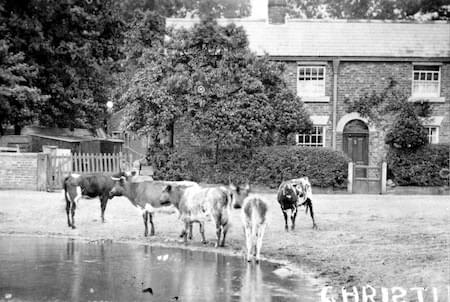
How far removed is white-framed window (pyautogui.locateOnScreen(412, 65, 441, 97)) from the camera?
38.2 m

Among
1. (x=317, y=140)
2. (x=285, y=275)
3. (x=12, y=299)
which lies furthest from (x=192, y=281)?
(x=317, y=140)

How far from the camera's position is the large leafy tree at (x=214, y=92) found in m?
32.7

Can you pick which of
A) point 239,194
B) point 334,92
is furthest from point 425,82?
point 239,194

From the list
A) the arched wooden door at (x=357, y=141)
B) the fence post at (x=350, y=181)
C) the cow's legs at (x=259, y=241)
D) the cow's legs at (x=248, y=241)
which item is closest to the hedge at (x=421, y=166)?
the fence post at (x=350, y=181)

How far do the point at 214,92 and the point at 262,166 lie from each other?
3690 millimetres

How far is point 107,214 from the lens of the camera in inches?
893

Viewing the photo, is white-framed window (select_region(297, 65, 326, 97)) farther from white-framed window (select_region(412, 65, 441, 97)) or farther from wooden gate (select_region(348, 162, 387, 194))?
wooden gate (select_region(348, 162, 387, 194))

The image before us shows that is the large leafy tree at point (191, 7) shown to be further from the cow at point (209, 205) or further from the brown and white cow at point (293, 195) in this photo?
the cow at point (209, 205)

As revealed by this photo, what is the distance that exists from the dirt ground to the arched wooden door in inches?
339

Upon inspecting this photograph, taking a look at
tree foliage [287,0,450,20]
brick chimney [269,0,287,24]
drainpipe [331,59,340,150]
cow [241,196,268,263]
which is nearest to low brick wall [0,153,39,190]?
drainpipe [331,59,340,150]

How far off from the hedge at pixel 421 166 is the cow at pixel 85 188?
51.7ft

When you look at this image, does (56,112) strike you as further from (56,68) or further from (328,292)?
(328,292)

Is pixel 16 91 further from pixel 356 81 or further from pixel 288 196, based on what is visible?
pixel 288 196

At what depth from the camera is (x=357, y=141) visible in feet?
124
